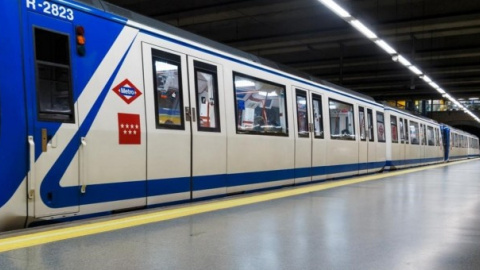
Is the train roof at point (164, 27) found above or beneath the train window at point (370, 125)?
above

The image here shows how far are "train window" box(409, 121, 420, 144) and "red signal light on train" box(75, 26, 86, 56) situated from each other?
54.6ft

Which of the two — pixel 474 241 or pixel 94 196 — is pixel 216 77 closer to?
pixel 94 196

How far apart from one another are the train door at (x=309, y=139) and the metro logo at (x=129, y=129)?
4384 mm

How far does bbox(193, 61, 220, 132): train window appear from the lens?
20.2 feet

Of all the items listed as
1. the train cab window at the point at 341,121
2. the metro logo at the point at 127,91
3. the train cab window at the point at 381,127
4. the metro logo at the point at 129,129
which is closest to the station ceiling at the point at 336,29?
the train cab window at the point at 341,121

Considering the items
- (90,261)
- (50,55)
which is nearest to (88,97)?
(50,55)

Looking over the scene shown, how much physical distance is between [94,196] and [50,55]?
1.50 metres

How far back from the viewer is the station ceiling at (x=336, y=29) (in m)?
13.2

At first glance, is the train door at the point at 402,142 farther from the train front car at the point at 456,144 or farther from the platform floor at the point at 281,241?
the train front car at the point at 456,144

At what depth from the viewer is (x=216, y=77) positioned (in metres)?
6.60

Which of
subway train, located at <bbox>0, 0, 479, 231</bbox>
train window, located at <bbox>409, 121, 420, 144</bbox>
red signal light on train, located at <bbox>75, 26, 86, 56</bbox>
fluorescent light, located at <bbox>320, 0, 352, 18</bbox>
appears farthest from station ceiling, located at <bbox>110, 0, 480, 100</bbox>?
red signal light on train, located at <bbox>75, 26, 86, 56</bbox>

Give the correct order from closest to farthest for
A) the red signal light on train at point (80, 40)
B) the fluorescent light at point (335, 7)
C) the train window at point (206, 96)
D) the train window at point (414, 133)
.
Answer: the red signal light on train at point (80, 40) → the train window at point (206, 96) → the fluorescent light at point (335, 7) → the train window at point (414, 133)

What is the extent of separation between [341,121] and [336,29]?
506cm

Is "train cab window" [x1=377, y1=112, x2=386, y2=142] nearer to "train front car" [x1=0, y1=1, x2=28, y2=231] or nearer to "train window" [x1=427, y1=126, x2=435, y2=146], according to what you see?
"train window" [x1=427, y1=126, x2=435, y2=146]
